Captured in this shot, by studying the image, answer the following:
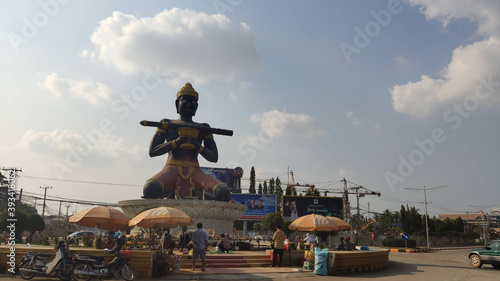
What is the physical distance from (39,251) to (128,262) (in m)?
2.67

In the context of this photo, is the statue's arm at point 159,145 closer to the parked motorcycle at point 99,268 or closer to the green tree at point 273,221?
the green tree at point 273,221

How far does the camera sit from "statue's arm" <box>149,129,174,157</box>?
87.6 feet

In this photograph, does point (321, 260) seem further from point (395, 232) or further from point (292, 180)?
point (292, 180)

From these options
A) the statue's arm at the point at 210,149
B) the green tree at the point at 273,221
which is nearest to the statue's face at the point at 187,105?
the statue's arm at the point at 210,149

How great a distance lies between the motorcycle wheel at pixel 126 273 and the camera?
1061 centimetres

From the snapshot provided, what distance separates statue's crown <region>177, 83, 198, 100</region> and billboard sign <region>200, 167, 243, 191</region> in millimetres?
37904

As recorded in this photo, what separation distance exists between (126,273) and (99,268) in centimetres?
73

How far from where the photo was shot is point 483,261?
56.0ft

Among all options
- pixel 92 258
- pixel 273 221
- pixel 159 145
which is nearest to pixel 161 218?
pixel 92 258

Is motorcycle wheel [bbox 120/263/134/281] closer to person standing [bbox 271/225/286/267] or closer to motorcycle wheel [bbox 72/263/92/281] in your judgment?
motorcycle wheel [bbox 72/263/92/281]

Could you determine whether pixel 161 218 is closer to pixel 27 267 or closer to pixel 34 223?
pixel 27 267

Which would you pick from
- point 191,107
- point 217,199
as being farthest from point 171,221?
point 191,107

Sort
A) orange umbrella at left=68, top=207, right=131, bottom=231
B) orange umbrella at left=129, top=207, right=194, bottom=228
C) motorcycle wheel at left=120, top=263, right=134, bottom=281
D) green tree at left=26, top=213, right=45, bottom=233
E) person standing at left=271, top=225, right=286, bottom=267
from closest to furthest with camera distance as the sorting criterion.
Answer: motorcycle wheel at left=120, top=263, right=134, bottom=281
orange umbrella at left=129, top=207, right=194, bottom=228
orange umbrella at left=68, top=207, right=131, bottom=231
person standing at left=271, top=225, right=286, bottom=267
green tree at left=26, top=213, right=45, bottom=233

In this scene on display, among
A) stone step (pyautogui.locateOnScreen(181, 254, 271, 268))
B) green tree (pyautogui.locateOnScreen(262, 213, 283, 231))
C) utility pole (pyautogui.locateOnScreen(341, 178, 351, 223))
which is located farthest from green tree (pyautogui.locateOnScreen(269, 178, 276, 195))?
stone step (pyautogui.locateOnScreen(181, 254, 271, 268))
